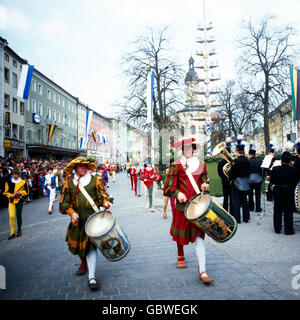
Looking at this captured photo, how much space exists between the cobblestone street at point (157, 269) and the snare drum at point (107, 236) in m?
0.55

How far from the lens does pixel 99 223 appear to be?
3.61m

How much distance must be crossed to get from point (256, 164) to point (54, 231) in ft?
21.3

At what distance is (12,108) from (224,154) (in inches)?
1153

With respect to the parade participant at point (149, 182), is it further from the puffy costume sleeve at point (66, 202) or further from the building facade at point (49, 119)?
the building facade at point (49, 119)

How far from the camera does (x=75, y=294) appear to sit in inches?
141

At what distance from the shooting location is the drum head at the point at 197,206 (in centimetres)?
359

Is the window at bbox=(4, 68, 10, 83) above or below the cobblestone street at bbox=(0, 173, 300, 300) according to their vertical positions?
above

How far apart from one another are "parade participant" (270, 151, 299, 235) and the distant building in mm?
26602

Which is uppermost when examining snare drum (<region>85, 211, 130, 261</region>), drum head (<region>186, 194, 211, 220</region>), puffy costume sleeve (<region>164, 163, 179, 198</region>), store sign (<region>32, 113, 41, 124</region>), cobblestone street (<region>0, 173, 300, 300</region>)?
store sign (<region>32, 113, 41, 124</region>)

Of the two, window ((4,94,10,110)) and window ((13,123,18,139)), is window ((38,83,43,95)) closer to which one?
window ((13,123,18,139))

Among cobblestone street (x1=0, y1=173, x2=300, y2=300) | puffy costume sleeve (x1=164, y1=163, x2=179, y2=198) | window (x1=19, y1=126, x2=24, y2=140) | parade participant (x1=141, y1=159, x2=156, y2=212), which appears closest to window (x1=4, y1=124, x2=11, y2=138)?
window (x1=19, y1=126, x2=24, y2=140)

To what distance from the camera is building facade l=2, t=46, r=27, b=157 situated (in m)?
28.6

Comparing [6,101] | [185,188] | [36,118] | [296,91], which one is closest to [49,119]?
[36,118]
